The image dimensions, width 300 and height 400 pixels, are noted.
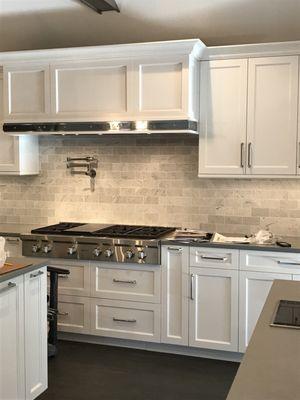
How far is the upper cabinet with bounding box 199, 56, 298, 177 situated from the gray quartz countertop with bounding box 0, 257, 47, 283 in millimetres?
1741

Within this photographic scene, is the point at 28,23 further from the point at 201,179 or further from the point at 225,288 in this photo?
the point at 225,288

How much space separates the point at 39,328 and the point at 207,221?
6.42 ft

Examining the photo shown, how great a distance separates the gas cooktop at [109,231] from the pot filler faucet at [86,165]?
1.53 feet

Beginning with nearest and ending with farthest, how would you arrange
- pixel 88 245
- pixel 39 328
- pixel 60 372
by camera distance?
pixel 39 328 → pixel 60 372 → pixel 88 245

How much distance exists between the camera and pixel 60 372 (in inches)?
150

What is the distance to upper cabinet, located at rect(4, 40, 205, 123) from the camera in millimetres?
4098

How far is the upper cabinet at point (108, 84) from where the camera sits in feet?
13.4

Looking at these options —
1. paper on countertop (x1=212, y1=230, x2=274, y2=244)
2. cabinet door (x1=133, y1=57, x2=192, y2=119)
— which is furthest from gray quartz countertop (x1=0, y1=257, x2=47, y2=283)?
cabinet door (x1=133, y1=57, x2=192, y2=119)

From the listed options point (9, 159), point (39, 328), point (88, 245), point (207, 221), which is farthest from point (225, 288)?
point (9, 159)

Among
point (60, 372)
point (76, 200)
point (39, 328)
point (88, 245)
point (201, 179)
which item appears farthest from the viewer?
point (76, 200)

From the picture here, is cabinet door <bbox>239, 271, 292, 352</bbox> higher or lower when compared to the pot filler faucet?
lower

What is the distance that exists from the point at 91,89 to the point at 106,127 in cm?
37

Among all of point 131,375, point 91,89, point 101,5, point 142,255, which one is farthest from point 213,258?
point 101,5

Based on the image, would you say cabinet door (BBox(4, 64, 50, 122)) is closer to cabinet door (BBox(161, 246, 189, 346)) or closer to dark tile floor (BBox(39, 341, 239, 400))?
cabinet door (BBox(161, 246, 189, 346))
